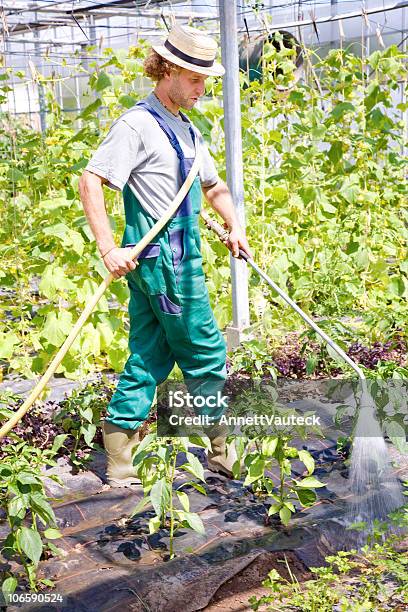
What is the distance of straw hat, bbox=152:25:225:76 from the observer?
2.65m

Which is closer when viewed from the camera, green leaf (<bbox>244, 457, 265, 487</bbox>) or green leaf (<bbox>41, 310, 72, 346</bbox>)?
green leaf (<bbox>244, 457, 265, 487</bbox>)

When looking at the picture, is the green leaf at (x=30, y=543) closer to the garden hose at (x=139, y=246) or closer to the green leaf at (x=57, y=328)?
the garden hose at (x=139, y=246)

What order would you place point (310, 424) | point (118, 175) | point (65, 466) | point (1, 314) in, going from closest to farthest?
point (118, 175) < point (310, 424) < point (65, 466) < point (1, 314)

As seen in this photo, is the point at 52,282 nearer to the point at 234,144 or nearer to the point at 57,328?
the point at 57,328

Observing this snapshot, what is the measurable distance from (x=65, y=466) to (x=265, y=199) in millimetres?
2066

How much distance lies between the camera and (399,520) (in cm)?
241

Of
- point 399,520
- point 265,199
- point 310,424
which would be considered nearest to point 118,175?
point 310,424

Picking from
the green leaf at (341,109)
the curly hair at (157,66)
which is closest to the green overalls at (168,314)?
the curly hair at (157,66)

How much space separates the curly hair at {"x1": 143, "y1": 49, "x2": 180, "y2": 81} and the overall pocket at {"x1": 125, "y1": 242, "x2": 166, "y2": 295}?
1.82ft

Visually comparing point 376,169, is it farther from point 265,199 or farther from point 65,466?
point 65,466

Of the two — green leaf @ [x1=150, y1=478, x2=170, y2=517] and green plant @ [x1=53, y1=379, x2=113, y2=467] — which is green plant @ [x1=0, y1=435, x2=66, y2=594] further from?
green plant @ [x1=53, y1=379, x2=113, y2=467]

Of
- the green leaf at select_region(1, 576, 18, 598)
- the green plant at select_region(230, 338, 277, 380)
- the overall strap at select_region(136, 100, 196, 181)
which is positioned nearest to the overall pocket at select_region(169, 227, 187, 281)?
the overall strap at select_region(136, 100, 196, 181)

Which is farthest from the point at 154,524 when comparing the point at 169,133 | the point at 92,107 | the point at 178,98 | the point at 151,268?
the point at 92,107

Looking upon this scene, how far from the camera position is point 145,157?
273 cm
